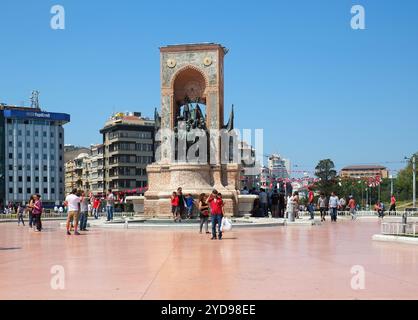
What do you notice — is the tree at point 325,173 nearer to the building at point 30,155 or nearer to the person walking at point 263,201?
the building at point 30,155

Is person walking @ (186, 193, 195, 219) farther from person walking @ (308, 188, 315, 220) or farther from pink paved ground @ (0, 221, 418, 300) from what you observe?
pink paved ground @ (0, 221, 418, 300)

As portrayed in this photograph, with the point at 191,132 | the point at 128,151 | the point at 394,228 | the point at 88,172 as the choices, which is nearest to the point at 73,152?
the point at 88,172

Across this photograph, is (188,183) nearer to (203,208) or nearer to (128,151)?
(203,208)

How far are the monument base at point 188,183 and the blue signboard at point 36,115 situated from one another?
97288 mm

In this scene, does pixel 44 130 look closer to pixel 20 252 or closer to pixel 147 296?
pixel 20 252

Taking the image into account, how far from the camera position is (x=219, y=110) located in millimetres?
38500

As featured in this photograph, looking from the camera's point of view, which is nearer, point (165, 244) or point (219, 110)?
point (165, 244)

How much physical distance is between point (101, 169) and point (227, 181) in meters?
91.4

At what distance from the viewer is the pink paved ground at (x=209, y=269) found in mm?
9430

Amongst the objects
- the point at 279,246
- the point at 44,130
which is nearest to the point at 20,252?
the point at 279,246

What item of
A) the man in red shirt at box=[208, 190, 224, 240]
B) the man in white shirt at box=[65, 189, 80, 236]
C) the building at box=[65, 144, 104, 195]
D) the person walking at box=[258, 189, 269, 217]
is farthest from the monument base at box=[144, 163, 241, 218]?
the building at box=[65, 144, 104, 195]

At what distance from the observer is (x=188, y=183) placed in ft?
119

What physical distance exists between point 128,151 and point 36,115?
26.3 metres
